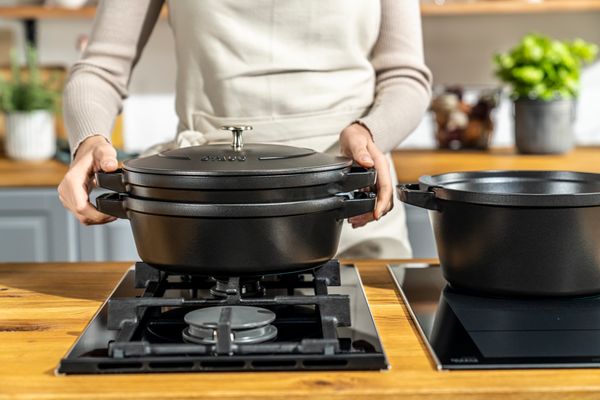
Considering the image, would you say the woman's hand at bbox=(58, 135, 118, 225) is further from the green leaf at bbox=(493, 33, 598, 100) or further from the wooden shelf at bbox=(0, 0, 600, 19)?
the green leaf at bbox=(493, 33, 598, 100)

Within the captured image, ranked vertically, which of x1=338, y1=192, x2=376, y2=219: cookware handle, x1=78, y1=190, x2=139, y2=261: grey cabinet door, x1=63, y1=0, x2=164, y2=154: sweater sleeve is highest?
x1=63, y1=0, x2=164, y2=154: sweater sleeve

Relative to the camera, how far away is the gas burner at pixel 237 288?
2.90 ft

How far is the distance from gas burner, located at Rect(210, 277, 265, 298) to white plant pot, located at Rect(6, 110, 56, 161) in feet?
6.28

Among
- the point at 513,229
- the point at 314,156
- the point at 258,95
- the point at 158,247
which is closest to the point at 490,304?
the point at 513,229

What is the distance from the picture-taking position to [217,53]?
151 centimetres

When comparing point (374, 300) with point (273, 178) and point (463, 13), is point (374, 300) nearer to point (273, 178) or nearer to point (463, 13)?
point (273, 178)

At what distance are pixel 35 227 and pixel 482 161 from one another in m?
1.25

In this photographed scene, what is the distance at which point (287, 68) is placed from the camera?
1510mm

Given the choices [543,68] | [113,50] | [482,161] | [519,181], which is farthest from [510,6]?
[519,181]

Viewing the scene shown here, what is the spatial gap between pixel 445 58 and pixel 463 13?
24cm

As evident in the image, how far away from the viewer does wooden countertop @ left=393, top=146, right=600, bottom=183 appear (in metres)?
2.35

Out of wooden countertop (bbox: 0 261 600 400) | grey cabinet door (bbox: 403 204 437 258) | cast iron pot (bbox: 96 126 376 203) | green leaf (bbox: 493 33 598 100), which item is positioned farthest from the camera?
green leaf (bbox: 493 33 598 100)

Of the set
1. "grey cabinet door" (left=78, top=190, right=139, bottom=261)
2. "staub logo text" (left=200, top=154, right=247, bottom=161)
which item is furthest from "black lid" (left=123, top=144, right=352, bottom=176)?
"grey cabinet door" (left=78, top=190, right=139, bottom=261)

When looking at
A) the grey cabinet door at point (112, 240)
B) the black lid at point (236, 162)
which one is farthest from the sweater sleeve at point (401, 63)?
the grey cabinet door at point (112, 240)
